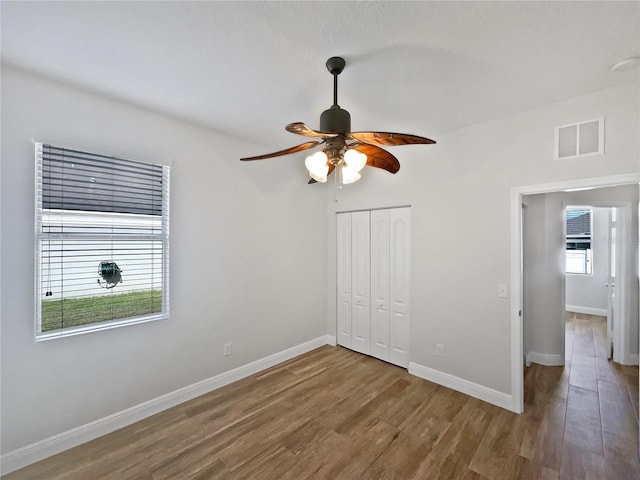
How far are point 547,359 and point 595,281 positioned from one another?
12.1 feet

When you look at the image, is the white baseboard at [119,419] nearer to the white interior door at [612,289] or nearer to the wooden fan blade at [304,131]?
the wooden fan blade at [304,131]

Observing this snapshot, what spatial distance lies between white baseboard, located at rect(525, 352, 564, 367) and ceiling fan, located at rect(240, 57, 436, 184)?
3373mm

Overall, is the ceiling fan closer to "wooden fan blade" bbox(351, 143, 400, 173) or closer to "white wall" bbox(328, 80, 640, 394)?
"wooden fan blade" bbox(351, 143, 400, 173)

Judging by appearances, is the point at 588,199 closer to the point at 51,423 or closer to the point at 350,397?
the point at 350,397

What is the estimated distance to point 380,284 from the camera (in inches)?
142

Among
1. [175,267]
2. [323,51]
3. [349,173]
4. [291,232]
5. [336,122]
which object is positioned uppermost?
[323,51]

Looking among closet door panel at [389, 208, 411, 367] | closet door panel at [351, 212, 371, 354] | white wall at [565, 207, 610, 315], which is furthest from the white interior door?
closet door panel at [351, 212, 371, 354]

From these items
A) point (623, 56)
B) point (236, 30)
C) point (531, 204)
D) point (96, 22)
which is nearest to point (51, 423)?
point (96, 22)

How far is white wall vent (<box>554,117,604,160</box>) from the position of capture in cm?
215

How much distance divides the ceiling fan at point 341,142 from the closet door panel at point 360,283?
6.15 ft

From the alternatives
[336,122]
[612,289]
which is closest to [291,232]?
[336,122]

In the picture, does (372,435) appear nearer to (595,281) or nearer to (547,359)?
(547,359)

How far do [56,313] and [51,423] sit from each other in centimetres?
80

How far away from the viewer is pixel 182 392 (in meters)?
2.67
